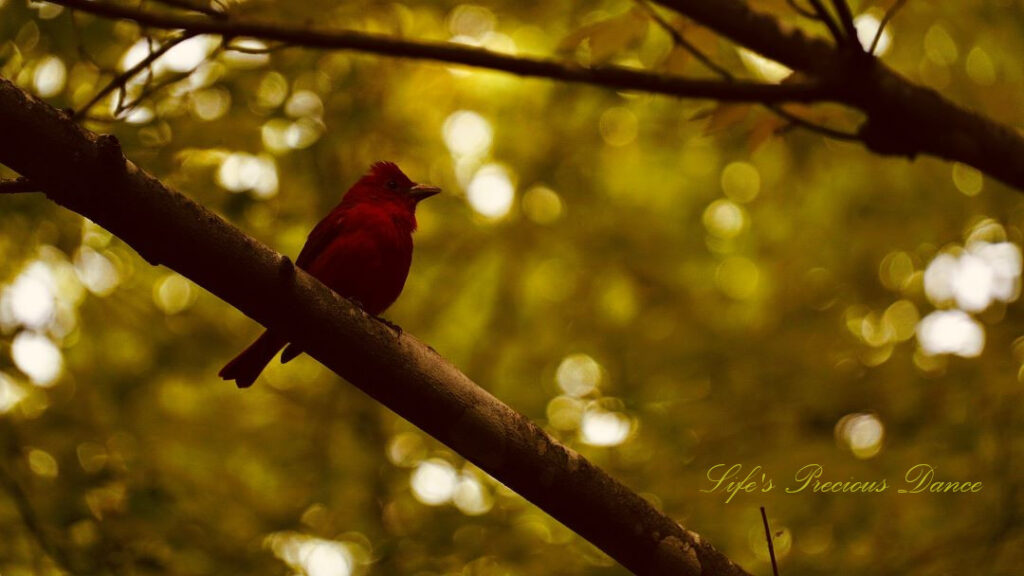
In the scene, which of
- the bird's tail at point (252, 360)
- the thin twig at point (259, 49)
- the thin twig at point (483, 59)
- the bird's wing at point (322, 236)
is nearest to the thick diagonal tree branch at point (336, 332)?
the thin twig at point (483, 59)

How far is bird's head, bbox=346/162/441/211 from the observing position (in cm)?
477

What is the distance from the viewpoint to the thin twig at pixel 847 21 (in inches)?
94.6

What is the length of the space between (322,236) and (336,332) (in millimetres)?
2187

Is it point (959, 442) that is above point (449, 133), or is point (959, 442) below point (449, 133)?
below

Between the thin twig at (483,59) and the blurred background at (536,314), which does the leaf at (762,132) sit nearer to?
the blurred background at (536,314)

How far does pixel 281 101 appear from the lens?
5.32 meters

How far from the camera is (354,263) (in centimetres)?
412

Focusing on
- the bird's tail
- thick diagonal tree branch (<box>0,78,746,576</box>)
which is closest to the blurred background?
the bird's tail

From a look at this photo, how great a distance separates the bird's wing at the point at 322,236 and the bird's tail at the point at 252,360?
1.43 ft

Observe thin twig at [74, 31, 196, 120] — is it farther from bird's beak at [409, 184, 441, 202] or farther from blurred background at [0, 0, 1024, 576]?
bird's beak at [409, 184, 441, 202]

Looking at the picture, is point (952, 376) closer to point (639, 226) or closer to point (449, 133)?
point (639, 226)

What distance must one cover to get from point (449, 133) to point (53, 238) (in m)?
2.69

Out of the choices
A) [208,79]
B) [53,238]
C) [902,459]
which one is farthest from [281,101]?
[902,459]

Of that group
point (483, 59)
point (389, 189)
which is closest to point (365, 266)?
point (389, 189)
